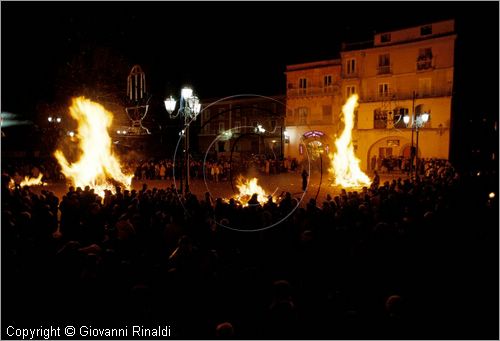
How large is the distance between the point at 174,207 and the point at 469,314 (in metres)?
6.80

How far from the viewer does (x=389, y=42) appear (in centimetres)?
3497

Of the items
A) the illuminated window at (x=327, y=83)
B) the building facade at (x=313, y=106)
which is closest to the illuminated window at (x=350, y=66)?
the building facade at (x=313, y=106)

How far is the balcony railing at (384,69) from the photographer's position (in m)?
35.1

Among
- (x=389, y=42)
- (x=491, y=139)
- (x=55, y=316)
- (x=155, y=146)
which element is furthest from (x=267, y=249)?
(x=491, y=139)

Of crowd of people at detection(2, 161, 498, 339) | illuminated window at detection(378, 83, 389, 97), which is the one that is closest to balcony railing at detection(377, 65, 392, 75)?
illuminated window at detection(378, 83, 389, 97)

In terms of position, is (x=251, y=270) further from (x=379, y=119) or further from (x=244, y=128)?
(x=244, y=128)

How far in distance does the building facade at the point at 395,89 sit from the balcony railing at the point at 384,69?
0.09m

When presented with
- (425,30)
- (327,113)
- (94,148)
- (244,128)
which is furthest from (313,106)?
(94,148)

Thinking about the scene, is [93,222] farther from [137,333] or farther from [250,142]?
[250,142]

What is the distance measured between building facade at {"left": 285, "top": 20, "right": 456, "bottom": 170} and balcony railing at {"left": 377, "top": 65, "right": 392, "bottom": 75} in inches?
3.5

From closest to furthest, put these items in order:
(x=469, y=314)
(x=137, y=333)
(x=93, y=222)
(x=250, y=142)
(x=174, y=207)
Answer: (x=137, y=333), (x=469, y=314), (x=93, y=222), (x=174, y=207), (x=250, y=142)

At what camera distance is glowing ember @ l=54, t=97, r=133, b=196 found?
17625 millimetres

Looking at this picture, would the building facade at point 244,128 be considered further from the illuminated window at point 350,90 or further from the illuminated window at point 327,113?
the illuminated window at point 350,90

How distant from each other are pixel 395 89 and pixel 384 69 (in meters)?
2.18
